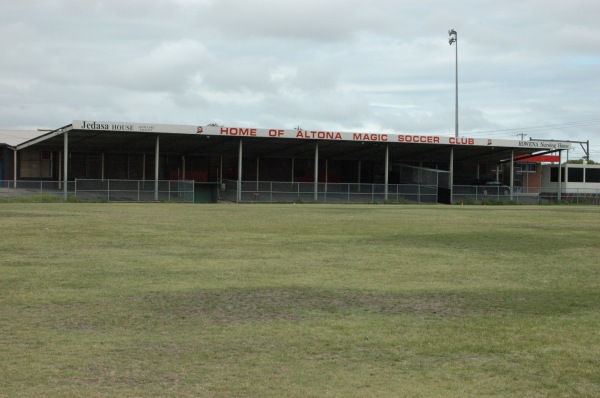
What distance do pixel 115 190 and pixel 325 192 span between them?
51.6ft

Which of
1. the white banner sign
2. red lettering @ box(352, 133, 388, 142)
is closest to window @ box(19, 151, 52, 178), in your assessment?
the white banner sign

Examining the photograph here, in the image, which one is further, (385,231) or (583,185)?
(583,185)

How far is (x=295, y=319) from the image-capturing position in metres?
9.98

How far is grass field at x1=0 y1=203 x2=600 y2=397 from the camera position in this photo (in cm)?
709

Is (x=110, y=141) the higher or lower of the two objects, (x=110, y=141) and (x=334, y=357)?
the higher

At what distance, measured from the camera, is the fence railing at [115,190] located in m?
50.2

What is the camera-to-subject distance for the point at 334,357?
7.99 meters

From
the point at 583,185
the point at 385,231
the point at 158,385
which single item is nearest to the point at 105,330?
the point at 158,385

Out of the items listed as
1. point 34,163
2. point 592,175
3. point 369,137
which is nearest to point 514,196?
point 369,137

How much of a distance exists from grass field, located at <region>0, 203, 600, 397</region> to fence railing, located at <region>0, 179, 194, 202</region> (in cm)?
3145

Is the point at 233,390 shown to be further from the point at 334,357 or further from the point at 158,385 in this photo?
the point at 334,357

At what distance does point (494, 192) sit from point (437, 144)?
6.24 meters

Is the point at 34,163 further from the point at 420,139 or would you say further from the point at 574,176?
the point at 574,176

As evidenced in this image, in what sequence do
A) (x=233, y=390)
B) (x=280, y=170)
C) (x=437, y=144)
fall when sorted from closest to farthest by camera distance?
(x=233, y=390), (x=437, y=144), (x=280, y=170)
